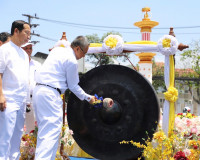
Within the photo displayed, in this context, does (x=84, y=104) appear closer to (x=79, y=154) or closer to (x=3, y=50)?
(x=79, y=154)

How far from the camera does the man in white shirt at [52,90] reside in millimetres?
2988

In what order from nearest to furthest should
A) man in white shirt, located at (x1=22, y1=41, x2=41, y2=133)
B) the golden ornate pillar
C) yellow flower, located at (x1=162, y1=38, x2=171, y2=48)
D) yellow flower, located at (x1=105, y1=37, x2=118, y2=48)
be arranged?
man in white shirt, located at (x1=22, y1=41, x2=41, y2=133) < yellow flower, located at (x1=162, y1=38, x2=171, y2=48) < yellow flower, located at (x1=105, y1=37, x2=118, y2=48) < the golden ornate pillar

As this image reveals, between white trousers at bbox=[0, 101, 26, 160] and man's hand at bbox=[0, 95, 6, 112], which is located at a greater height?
man's hand at bbox=[0, 95, 6, 112]

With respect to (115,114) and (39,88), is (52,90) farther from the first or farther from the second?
(115,114)

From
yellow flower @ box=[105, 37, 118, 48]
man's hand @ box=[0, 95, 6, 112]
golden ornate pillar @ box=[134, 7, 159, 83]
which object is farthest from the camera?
golden ornate pillar @ box=[134, 7, 159, 83]

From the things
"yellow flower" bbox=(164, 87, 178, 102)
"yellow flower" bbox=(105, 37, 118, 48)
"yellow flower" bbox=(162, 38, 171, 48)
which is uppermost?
"yellow flower" bbox=(105, 37, 118, 48)

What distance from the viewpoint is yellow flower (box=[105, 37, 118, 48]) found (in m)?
4.36

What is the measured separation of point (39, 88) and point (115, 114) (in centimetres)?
124

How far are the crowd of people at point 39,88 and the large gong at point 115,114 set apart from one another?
967 millimetres

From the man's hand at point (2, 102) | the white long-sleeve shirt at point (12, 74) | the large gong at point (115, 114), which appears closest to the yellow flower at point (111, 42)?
the large gong at point (115, 114)

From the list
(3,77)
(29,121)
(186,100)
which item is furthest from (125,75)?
(186,100)

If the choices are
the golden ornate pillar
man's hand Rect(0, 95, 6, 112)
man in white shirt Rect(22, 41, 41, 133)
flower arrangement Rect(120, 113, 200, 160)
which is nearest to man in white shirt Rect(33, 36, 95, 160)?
man's hand Rect(0, 95, 6, 112)

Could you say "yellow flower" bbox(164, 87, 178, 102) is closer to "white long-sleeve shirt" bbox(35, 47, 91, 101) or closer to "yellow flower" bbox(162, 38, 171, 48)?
"yellow flower" bbox(162, 38, 171, 48)

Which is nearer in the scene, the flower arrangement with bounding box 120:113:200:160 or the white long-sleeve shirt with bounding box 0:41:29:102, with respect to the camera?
the white long-sleeve shirt with bounding box 0:41:29:102
